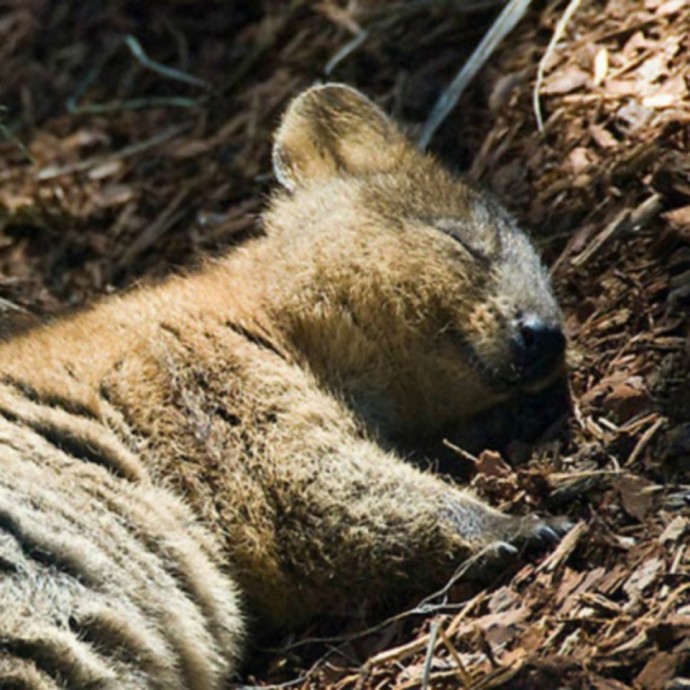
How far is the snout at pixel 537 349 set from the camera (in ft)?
22.2

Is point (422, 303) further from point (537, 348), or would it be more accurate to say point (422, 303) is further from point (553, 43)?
point (553, 43)

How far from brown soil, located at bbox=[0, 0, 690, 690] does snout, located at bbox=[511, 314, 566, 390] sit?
0.16 meters

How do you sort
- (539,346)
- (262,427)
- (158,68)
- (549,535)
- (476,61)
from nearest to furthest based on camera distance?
1. (549,535)
2. (262,427)
3. (539,346)
4. (476,61)
5. (158,68)

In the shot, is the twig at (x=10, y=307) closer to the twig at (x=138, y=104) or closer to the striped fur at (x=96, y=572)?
the twig at (x=138, y=104)

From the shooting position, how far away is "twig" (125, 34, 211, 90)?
9797mm

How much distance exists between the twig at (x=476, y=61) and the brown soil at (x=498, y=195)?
3.5 inches

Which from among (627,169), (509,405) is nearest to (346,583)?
(509,405)

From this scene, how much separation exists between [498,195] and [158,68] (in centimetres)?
300

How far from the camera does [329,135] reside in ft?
26.1

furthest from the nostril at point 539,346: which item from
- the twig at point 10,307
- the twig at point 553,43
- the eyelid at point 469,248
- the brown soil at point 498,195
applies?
the twig at point 10,307

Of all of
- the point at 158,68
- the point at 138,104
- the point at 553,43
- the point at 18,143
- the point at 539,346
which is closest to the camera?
the point at 539,346

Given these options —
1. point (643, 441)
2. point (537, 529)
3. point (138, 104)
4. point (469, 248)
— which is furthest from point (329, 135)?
point (537, 529)

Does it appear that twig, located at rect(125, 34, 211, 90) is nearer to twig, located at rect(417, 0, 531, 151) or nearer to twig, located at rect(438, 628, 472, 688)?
twig, located at rect(417, 0, 531, 151)

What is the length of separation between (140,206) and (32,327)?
2196 millimetres
